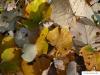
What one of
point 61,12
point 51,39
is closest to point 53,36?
point 51,39

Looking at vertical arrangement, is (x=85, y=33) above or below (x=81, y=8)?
below

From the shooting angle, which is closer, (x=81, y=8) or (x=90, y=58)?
(x=90, y=58)

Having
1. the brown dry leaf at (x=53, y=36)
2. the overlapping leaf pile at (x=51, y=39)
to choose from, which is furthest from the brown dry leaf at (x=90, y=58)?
the brown dry leaf at (x=53, y=36)

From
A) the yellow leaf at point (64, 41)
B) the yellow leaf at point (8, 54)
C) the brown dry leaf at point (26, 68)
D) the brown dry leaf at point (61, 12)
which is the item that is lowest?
the brown dry leaf at point (26, 68)

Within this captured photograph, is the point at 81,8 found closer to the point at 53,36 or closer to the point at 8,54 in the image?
the point at 53,36

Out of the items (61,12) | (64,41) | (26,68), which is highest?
(61,12)

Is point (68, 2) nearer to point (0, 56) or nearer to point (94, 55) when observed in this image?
point (94, 55)

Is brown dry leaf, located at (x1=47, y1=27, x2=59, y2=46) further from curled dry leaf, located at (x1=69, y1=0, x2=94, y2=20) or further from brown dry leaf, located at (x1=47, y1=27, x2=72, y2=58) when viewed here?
curled dry leaf, located at (x1=69, y1=0, x2=94, y2=20)

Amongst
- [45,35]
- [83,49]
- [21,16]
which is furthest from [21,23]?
[83,49]

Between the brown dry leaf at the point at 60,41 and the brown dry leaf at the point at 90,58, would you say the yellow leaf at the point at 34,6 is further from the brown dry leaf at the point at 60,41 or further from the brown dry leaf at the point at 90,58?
the brown dry leaf at the point at 90,58
